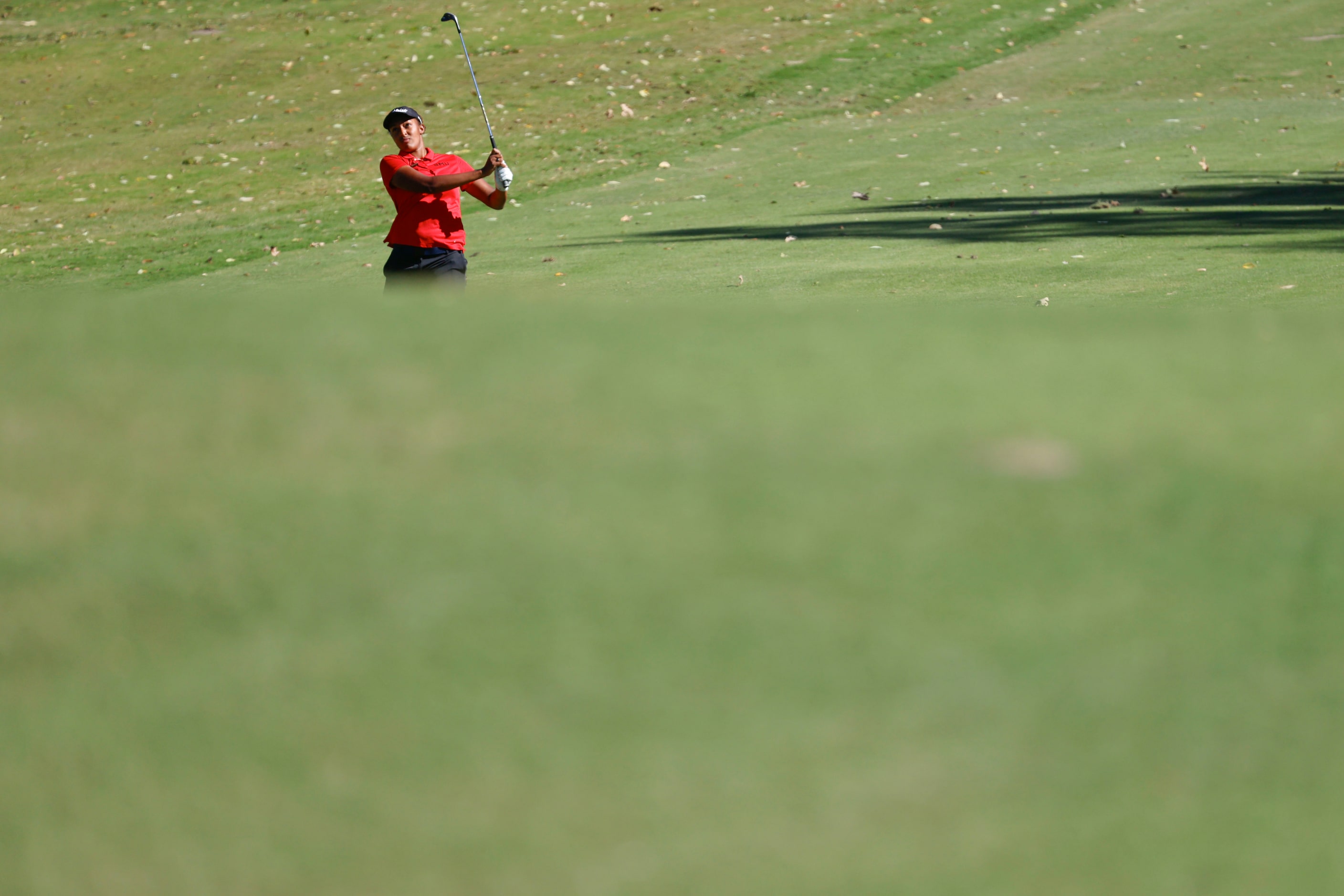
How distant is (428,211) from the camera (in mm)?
7613

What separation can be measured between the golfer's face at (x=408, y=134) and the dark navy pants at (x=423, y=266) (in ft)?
1.74

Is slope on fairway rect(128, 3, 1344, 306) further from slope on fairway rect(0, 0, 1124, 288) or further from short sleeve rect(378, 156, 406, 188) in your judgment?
short sleeve rect(378, 156, 406, 188)

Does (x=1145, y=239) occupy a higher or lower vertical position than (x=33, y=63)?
lower

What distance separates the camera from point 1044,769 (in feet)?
8.71

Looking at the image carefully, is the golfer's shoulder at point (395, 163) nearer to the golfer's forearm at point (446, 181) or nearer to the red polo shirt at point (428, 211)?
the red polo shirt at point (428, 211)

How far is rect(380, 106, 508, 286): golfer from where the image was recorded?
7438 mm

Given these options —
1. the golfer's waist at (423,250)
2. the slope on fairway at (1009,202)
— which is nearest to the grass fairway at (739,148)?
the slope on fairway at (1009,202)

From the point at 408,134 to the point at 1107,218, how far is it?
6.57 m

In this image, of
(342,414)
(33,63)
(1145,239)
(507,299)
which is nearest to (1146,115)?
(1145,239)

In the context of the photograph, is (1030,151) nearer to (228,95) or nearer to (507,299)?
(507,299)

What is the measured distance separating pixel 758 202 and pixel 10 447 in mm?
12058

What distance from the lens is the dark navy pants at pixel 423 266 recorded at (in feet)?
25.0

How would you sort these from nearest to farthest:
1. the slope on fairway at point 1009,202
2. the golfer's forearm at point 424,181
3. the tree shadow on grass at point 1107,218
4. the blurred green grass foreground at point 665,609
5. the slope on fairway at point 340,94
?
the blurred green grass foreground at point 665,609 → the golfer's forearm at point 424,181 → the slope on fairway at point 1009,202 → the tree shadow on grass at point 1107,218 → the slope on fairway at point 340,94

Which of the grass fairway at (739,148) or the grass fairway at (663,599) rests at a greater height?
the grass fairway at (663,599)
